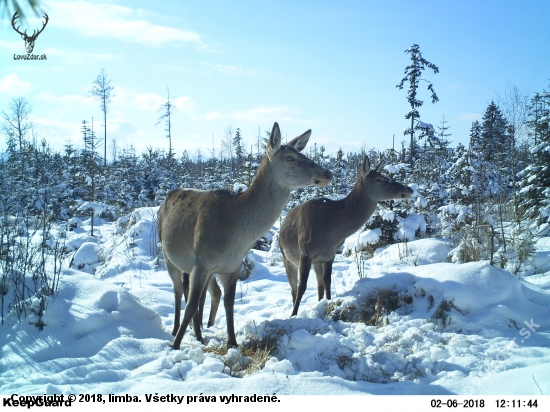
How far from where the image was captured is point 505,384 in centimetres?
368

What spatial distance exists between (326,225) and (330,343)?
2.76 metres

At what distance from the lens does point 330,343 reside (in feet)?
16.1

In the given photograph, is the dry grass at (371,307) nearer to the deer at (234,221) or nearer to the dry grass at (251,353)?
the dry grass at (251,353)

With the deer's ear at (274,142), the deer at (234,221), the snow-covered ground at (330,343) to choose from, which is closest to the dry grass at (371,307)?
the snow-covered ground at (330,343)

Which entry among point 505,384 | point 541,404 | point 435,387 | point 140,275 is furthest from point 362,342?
point 140,275

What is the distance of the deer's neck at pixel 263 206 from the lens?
16.6 feet

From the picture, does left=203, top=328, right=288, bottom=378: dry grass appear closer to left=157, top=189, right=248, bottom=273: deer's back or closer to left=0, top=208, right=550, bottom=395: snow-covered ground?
left=0, top=208, right=550, bottom=395: snow-covered ground

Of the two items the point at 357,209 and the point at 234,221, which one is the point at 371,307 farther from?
the point at 234,221

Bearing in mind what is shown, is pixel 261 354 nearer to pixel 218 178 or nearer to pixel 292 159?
pixel 292 159

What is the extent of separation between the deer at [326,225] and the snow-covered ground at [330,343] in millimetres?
817

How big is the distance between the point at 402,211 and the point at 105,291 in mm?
10197

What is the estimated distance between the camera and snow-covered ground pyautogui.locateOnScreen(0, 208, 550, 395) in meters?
3.71

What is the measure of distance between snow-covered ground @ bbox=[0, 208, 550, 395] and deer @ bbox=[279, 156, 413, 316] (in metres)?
0.82

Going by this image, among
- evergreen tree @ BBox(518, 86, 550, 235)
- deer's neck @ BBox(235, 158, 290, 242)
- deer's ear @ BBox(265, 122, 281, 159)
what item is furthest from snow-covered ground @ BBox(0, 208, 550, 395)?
evergreen tree @ BBox(518, 86, 550, 235)
